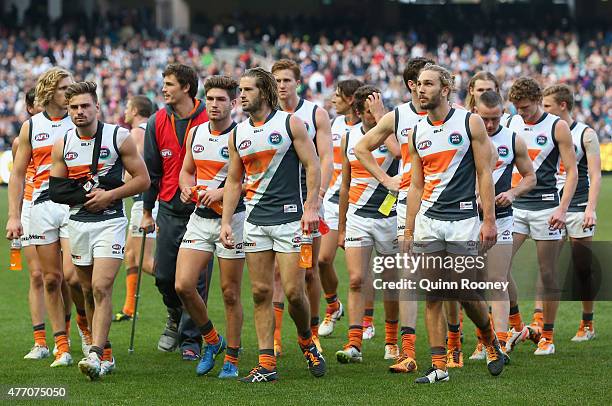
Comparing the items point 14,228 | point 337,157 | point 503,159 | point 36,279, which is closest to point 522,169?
point 503,159

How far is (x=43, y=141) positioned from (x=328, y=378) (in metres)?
2.95

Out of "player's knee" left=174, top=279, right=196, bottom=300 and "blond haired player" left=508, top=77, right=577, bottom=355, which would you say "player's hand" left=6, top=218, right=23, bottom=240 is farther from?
"blond haired player" left=508, top=77, right=577, bottom=355

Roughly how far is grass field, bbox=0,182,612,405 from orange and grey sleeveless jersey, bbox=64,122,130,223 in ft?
3.95

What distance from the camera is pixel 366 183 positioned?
33.0 feet

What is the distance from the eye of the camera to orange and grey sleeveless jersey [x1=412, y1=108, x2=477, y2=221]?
26.7 ft

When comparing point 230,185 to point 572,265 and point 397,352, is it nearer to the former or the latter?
point 397,352

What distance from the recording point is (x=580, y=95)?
4025 centimetres

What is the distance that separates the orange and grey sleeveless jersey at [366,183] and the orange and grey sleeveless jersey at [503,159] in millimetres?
983

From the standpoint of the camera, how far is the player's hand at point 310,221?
27.2 feet

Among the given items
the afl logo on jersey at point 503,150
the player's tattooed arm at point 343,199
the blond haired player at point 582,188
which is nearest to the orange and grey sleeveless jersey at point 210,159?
the player's tattooed arm at point 343,199

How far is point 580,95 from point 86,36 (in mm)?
18266

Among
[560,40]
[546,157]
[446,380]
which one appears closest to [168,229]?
[446,380]

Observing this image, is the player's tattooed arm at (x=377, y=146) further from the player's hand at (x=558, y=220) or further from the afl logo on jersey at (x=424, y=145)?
the player's hand at (x=558, y=220)

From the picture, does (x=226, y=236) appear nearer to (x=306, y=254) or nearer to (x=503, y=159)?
(x=306, y=254)
